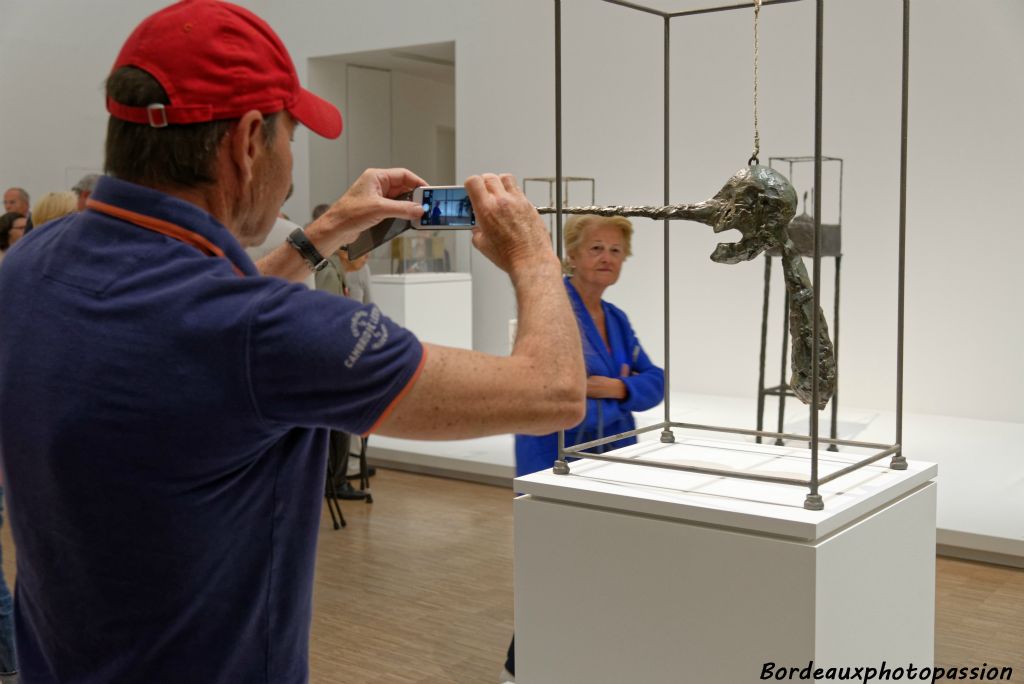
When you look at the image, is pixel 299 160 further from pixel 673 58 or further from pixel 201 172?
pixel 201 172

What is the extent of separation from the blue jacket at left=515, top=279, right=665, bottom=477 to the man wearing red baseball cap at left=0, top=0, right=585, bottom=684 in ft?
5.08

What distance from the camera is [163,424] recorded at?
0.98 meters

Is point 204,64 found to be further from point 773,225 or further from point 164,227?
point 773,225

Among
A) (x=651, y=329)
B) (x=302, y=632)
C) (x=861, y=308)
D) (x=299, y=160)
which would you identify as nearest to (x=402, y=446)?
(x=651, y=329)

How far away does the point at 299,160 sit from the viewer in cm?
995

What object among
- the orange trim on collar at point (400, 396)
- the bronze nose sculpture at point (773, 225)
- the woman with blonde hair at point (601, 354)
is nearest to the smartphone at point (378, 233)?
the bronze nose sculpture at point (773, 225)

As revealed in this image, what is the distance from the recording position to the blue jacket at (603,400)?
2.67 meters

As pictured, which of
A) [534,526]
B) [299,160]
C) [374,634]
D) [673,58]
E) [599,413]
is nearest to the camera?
[534,526]

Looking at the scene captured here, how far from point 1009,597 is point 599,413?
218 cm

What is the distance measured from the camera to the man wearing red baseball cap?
975 millimetres

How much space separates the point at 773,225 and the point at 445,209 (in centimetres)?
60

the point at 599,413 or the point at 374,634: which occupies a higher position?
the point at 599,413

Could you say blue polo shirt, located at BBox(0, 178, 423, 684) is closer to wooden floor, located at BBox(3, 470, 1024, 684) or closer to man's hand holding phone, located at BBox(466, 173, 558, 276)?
man's hand holding phone, located at BBox(466, 173, 558, 276)

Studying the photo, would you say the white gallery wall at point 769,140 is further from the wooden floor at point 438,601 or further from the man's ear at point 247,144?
the man's ear at point 247,144
